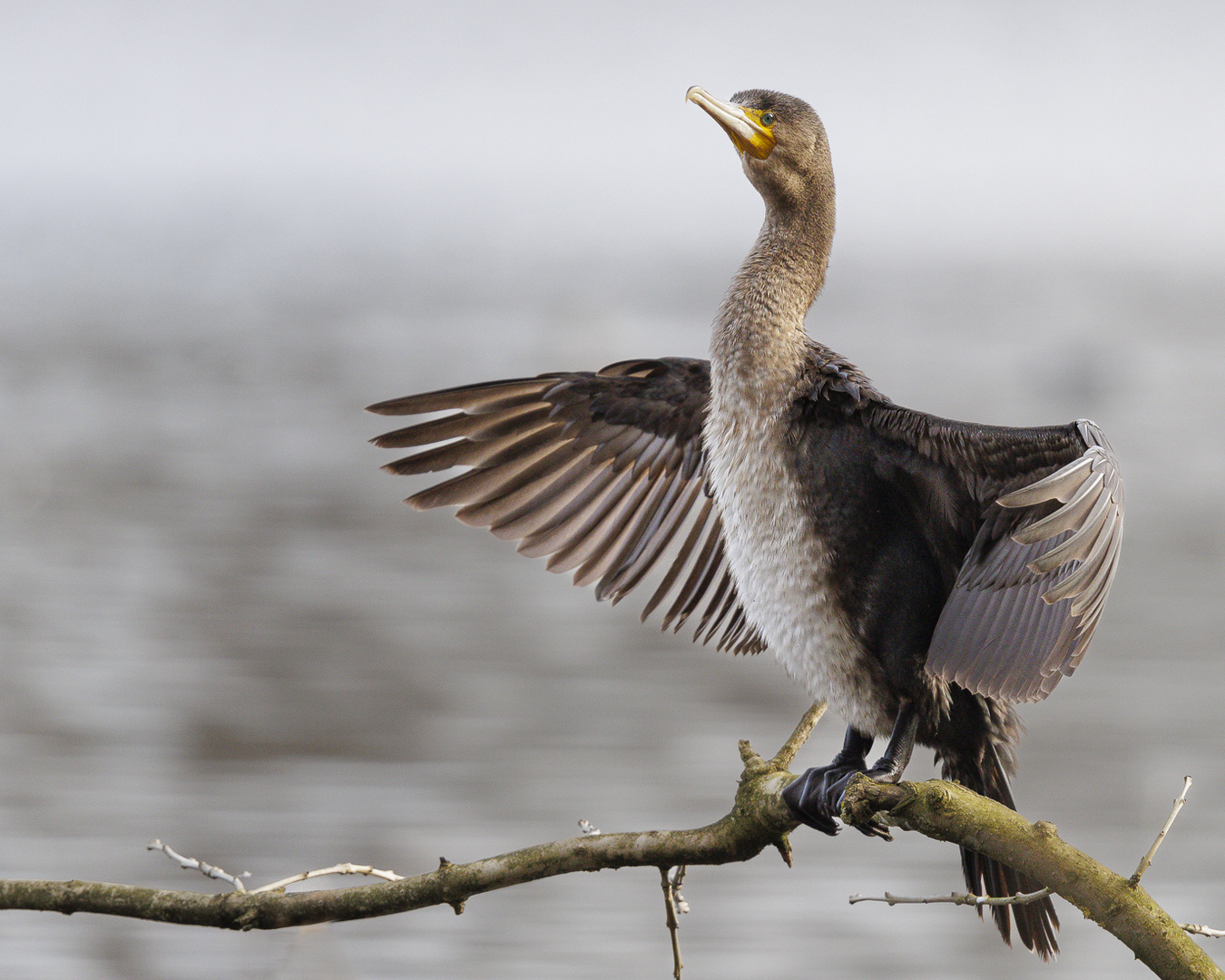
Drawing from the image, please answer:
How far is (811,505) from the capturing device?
8.07ft

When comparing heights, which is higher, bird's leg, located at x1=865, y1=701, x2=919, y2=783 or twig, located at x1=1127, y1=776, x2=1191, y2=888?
bird's leg, located at x1=865, y1=701, x2=919, y2=783

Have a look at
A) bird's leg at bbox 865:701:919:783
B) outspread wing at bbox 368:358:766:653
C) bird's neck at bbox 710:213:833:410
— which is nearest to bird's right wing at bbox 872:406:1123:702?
bird's leg at bbox 865:701:919:783

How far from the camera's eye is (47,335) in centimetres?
1251

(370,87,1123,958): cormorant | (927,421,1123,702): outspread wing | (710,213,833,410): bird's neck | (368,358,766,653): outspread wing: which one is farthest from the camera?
(368,358,766,653): outspread wing

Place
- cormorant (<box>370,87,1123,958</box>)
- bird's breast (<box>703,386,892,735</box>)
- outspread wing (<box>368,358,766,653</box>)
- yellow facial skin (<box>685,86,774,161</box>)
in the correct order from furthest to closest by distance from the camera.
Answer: outspread wing (<box>368,358,766,653</box>)
yellow facial skin (<box>685,86,774,161</box>)
bird's breast (<box>703,386,892,735</box>)
cormorant (<box>370,87,1123,958</box>)

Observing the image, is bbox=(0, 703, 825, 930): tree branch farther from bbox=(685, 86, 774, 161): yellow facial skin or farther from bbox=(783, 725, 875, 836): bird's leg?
bbox=(685, 86, 774, 161): yellow facial skin

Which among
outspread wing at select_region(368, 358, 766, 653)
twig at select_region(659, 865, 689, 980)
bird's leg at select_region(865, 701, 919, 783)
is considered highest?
outspread wing at select_region(368, 358, 766, 653)

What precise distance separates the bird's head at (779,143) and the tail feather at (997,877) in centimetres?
103

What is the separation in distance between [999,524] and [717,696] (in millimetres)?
4438

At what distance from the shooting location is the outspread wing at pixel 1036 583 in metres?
2.02

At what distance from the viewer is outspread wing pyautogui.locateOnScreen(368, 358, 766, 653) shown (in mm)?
2971

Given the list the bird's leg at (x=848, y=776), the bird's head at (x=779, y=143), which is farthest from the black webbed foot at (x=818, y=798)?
the bird's head at (x=779, y=143)

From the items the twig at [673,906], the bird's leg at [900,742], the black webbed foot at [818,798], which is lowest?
the twig at [673,906]

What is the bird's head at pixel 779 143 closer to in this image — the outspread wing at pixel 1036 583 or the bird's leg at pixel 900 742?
the outspread wing at pixel 1036 583
